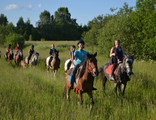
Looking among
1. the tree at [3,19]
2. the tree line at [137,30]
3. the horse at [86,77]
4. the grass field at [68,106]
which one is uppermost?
the tree at [3,19]

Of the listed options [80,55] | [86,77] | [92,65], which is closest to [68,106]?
[86,77]

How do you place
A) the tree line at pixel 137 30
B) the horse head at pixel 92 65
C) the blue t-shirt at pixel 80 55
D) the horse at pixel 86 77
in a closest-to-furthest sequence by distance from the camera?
the horse head at pixel 92 65 → the horse at pixel 86 77 → the blue t-shirt at pixel 80 55 → the tree line at pixel 137 30

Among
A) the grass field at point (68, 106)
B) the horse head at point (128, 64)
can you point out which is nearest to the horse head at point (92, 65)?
the grass field at point (68, 106)

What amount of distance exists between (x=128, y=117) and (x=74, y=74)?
7.01 feet

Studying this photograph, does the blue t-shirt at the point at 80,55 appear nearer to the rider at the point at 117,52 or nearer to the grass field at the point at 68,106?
the grass field at the point at 68,106

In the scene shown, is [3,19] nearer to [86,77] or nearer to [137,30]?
[137,30]

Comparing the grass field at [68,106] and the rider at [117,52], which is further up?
the rider at [117,52]

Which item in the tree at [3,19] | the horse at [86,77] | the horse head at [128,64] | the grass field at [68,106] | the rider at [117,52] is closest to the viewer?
the grass field at [68,106]

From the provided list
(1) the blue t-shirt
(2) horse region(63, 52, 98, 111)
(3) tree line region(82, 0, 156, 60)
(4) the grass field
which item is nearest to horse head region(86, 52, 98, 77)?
(2) horse region(63, 52, 98, 111)

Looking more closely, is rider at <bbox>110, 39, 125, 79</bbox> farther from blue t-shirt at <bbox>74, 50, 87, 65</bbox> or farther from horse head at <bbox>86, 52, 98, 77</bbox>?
horse head at <bbox>86, 52, 98, 77</bbox>

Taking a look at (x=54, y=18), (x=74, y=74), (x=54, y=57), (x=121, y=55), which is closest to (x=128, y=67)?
(x=121, y=55)

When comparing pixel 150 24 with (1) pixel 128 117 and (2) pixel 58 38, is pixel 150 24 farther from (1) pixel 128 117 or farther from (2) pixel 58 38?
(2) pixel 58 38

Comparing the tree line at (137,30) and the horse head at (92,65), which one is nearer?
the horse head at (92,65)

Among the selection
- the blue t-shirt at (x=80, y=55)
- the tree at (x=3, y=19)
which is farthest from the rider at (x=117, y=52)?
the tree at (x=3, y=19)
